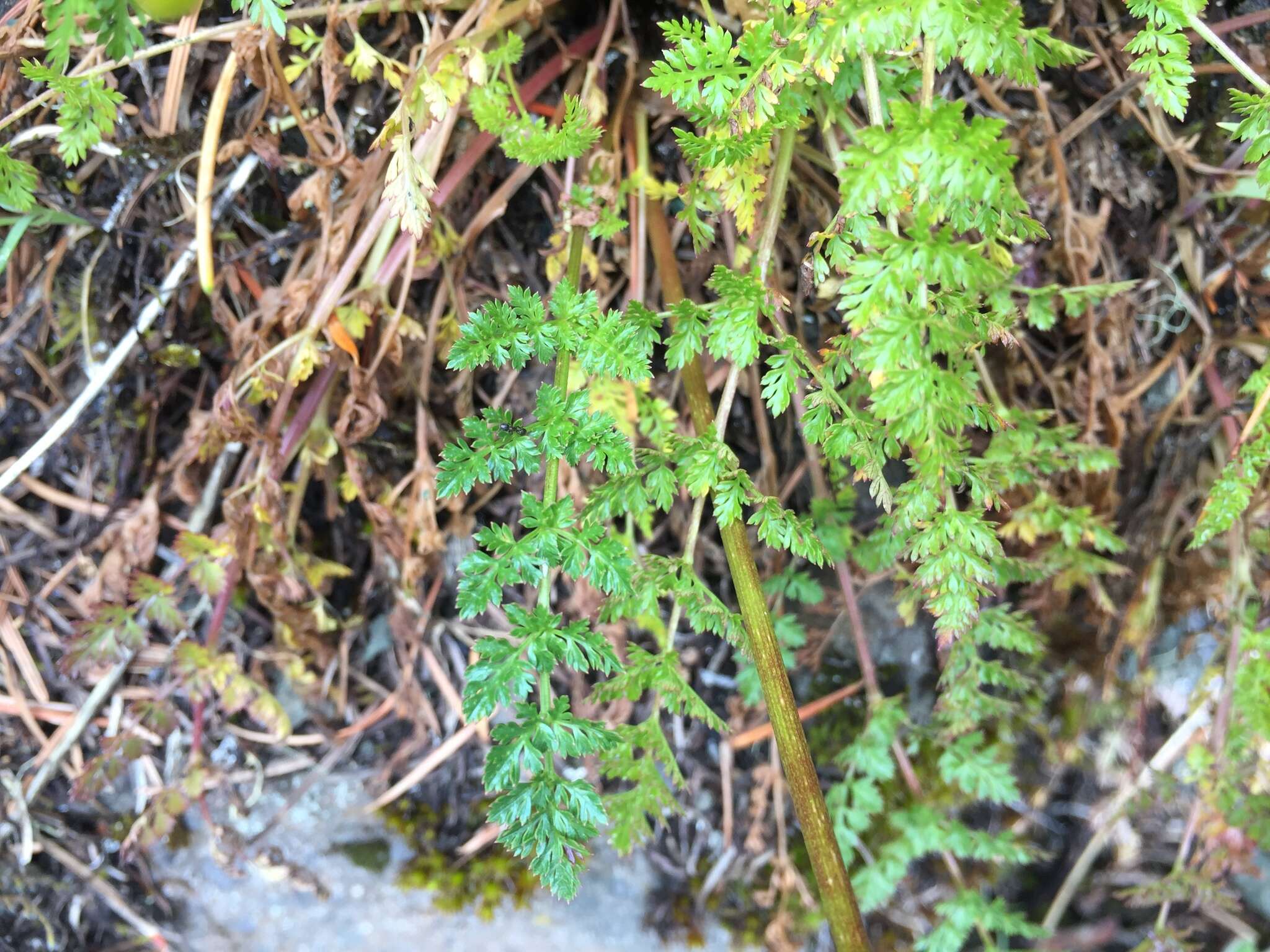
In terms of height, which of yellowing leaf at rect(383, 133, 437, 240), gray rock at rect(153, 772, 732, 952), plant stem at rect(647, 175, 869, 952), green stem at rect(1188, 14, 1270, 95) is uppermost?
green stem at rect(1188, 14, 1270, 95)

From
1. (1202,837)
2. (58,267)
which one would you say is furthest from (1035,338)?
(58,267)

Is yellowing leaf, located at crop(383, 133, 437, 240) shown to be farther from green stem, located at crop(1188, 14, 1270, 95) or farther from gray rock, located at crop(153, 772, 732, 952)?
gray rock, located at crop(153, 772, 732, 952)

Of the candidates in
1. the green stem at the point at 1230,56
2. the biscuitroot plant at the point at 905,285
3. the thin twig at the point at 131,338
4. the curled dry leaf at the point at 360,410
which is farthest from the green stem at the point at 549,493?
the green stem at the point at 1230,56

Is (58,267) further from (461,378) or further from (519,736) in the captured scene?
(519,736)

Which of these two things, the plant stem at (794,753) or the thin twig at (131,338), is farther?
the thin twig at (131,338)

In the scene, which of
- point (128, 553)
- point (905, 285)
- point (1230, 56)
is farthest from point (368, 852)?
point (1230, 56)

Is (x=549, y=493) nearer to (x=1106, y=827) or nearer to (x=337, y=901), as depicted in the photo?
(x=337, y=901)

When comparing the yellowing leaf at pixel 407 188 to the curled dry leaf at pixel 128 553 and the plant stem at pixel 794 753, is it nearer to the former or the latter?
the plant stem at pixel 794 753

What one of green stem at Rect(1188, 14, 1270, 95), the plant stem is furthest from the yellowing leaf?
green stem at Rect(1188, 14, 1270, 95)
